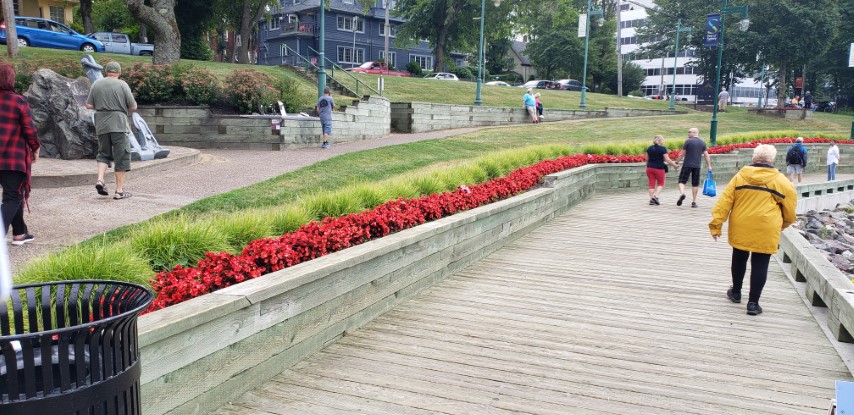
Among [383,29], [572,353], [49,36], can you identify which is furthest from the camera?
[383,29]

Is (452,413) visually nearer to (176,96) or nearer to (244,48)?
(176,96)

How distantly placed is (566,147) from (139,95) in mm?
11469

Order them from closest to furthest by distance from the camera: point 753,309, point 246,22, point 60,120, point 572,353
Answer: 1. point 572,353
2. point 753,309
3. point 60,120
4. point 246,22

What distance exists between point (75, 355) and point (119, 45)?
131ft

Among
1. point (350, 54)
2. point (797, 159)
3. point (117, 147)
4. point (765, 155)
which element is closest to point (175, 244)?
point (117, 147)

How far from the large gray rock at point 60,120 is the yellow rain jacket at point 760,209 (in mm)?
11850

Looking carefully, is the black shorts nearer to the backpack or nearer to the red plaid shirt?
the backpack

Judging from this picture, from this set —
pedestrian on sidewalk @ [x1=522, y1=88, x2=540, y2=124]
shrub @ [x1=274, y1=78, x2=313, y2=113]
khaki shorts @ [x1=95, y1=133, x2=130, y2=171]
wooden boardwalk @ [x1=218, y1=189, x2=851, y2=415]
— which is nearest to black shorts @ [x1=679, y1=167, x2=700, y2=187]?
wooden boardwalk @ [x1=218, y1=189, x2=851, y2=415]

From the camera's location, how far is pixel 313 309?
507 cm

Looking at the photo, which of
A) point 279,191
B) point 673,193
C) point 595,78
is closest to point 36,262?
point 279,191

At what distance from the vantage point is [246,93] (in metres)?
19.0

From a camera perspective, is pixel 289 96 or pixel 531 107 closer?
pixel 289 96

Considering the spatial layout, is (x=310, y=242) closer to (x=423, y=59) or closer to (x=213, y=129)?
(x=213, y=129)

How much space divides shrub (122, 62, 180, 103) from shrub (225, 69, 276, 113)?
5.13 ft
